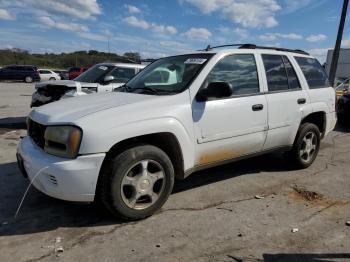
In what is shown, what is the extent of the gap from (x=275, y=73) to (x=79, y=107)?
8.98 feet

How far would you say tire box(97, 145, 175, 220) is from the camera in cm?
354

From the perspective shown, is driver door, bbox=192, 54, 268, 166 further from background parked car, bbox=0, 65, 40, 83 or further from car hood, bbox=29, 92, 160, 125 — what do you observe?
background parked car, bbox=0, 65, 40, 83

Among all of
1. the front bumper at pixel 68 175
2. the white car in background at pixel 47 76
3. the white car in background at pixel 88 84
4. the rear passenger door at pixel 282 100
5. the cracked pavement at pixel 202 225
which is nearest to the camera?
the cracked pavement at pixel 202 225

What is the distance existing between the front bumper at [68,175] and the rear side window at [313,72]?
3615 millimetres

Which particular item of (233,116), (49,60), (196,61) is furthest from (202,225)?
(49,60)

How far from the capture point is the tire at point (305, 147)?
5543 mm

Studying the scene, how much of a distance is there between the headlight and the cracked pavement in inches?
29.8

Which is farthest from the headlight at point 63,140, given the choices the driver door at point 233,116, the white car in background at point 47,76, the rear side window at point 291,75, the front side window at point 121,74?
the white car in background at point 47,76

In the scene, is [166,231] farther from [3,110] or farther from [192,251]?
[3,110]

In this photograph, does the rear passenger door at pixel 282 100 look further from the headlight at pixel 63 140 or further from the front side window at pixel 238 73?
the headlight at pixel 63 140

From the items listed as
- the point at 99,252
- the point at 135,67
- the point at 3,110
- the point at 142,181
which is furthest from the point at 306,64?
the point at 3,110

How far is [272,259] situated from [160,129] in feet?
5.19

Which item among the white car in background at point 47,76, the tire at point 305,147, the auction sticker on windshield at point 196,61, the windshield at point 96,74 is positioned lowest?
the tire at point 305,147

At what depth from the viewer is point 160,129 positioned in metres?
3.79
